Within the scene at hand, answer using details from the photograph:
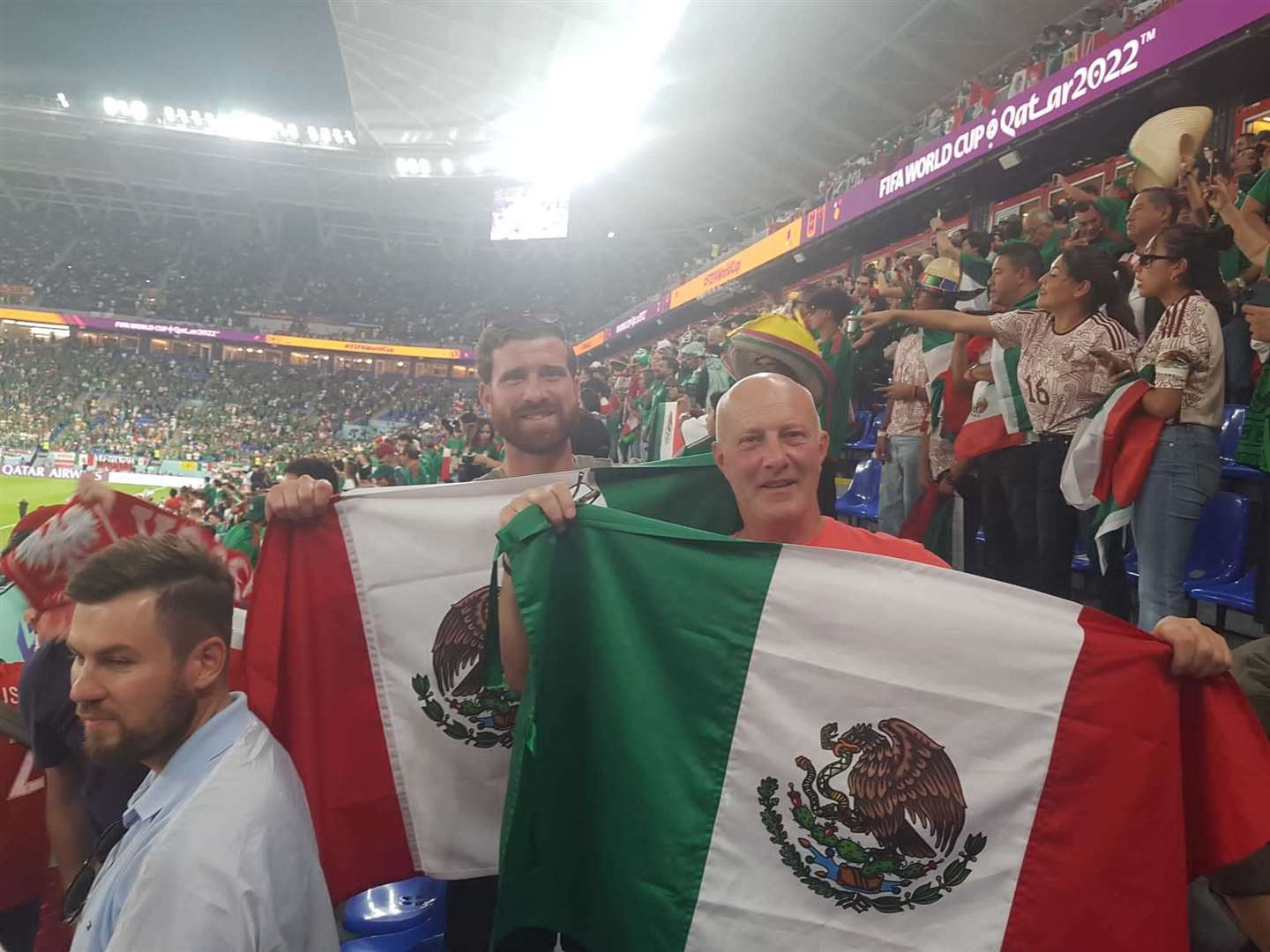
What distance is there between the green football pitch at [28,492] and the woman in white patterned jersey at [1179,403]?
69.8ft

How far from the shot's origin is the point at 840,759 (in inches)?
62.8

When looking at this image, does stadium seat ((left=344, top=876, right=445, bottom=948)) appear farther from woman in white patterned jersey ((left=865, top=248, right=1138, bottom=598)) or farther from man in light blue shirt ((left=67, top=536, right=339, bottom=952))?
woman in white patterned jersey ((left=865, top=248, right=1138, bottom=598))

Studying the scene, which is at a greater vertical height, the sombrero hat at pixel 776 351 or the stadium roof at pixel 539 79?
the stadium roof at pixel 539 79

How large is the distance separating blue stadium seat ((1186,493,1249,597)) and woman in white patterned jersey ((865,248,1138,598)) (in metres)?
0.69

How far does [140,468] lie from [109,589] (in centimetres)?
3215

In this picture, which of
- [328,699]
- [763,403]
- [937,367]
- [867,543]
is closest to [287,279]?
[937,367]

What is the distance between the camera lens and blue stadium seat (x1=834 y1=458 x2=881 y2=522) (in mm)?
7496

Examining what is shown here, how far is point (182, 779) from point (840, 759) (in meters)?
1.31

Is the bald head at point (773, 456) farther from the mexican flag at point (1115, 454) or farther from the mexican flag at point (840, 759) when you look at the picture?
the mexican flag at point (1115, 454)

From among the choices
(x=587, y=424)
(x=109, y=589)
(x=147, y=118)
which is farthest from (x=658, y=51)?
(x=147, y=118)

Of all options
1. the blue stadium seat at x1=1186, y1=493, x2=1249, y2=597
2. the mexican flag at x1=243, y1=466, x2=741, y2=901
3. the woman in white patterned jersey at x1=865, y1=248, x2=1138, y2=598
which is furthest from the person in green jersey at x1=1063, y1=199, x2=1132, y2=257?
the mexican flag at x1=243, y1=466, x2=741, y2=901

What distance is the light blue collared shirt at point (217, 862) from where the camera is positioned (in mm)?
1352

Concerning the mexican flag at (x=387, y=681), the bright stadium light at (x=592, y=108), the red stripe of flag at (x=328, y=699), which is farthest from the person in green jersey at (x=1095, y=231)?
the bright stadium light at (x=592, y=108)

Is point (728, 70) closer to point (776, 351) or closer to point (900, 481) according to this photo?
point (900, 481)
